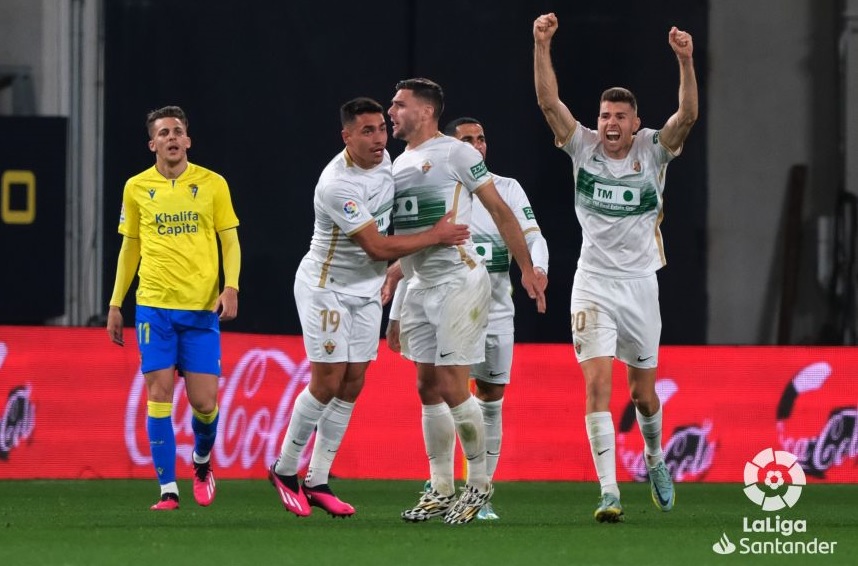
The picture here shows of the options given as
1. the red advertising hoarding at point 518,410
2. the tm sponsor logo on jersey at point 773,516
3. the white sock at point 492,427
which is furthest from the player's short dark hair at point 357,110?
the red advertising hoarding at point 518,410

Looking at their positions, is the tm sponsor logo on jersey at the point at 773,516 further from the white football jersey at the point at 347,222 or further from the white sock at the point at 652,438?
the white football jersey at the point at 347,222

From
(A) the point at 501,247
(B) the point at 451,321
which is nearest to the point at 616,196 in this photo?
(A) the point at 501,247

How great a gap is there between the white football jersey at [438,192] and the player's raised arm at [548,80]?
557mm

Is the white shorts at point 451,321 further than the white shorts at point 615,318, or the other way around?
the white shorts at point 615,318

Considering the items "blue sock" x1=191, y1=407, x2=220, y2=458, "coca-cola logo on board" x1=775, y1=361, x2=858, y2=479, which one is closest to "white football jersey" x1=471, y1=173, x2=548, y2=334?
"blue sock" x1=191, y1=407, x2=220, y2=458

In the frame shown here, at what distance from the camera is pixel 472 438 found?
7.75m

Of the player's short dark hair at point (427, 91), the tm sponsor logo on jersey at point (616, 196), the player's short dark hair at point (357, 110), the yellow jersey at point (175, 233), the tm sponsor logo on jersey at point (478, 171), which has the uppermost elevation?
the player's short dark hair at point (427, 91)

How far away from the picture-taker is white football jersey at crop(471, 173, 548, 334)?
898cm

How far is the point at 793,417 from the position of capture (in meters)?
11.6

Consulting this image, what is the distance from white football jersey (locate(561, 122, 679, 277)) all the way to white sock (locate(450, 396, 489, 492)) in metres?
1.08

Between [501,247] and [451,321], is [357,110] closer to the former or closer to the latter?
[451,321]

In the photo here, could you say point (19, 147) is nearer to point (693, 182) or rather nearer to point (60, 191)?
point (60, 191)

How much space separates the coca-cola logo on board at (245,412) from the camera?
11359mm

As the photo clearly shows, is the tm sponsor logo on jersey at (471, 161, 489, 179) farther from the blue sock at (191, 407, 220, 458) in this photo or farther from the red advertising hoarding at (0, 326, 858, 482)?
the red advertising hoarding at (0, 326, 858, 482)
